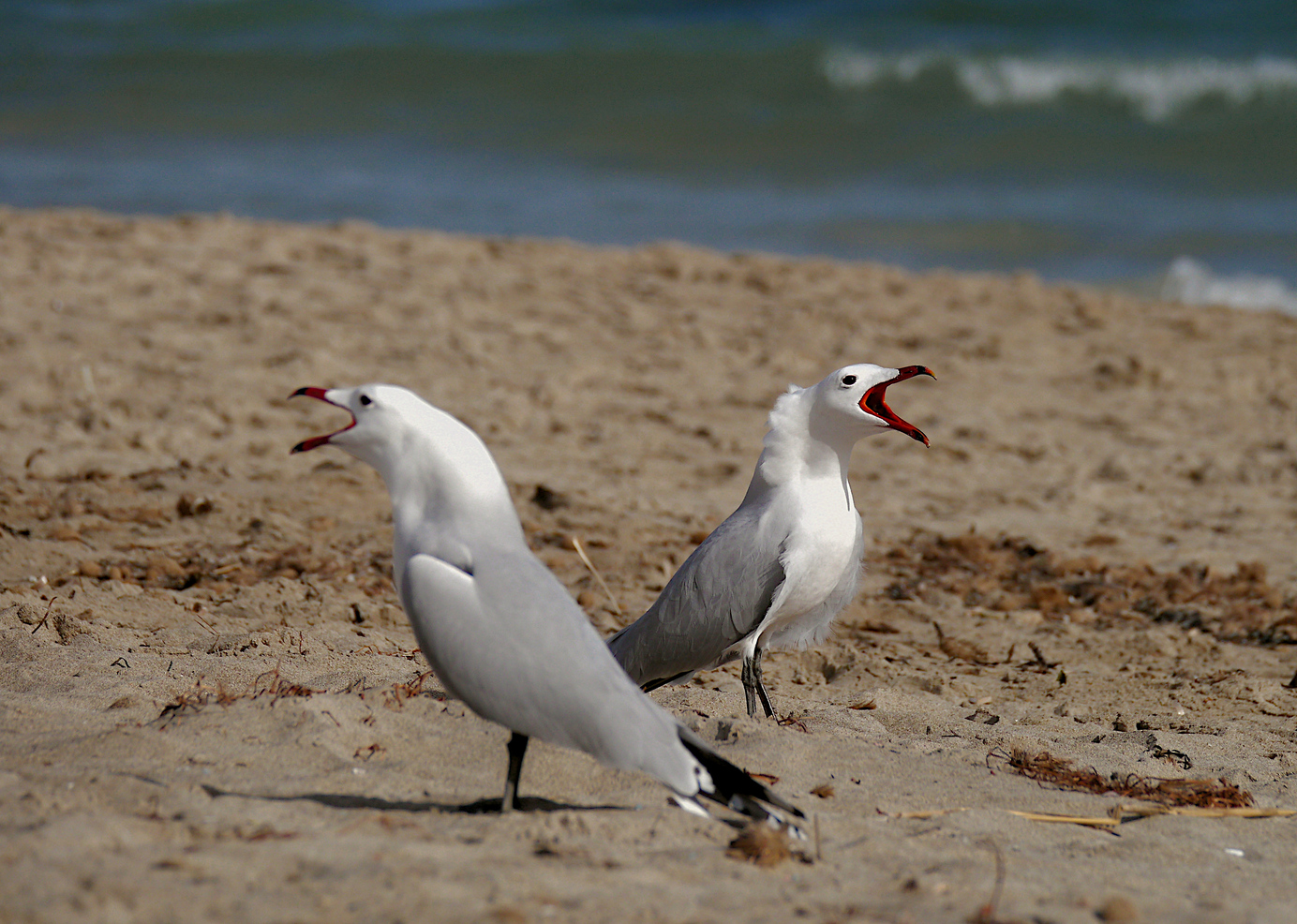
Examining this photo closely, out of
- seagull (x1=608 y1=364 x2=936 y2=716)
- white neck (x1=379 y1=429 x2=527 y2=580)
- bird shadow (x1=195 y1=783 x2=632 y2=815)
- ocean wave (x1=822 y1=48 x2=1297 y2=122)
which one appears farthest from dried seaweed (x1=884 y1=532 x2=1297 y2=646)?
ocean wave (x1=822 y1=48 x2=1297 y2=122)

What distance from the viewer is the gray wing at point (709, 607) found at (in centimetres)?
350

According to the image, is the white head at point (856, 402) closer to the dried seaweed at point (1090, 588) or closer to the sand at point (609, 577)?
the sand at point (609, 577)

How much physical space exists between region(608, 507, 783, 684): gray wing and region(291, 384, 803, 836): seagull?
973mm

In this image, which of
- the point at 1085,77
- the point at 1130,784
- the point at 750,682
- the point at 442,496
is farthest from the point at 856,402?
the point at 1085,77

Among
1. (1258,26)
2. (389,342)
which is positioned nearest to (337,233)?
(389,342)

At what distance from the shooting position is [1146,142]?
50.9 feet

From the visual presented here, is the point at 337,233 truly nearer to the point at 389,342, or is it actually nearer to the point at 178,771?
the point at 389,342

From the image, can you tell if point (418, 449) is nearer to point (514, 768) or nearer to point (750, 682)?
point (514, 768)

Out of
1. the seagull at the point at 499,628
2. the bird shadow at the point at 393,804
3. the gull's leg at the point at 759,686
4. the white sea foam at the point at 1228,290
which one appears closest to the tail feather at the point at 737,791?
the seagull at the point at 499,628

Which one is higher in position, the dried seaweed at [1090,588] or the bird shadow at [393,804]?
the dried seaweed at [1090,588]

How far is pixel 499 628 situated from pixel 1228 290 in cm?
1020

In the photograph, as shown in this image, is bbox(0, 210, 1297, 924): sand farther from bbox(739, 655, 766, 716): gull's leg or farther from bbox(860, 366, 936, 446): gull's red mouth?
bbox(860, 366, 936, 446): gull's red mouth

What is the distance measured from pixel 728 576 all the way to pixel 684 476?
2.54 meters

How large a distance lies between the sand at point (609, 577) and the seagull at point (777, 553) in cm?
20
